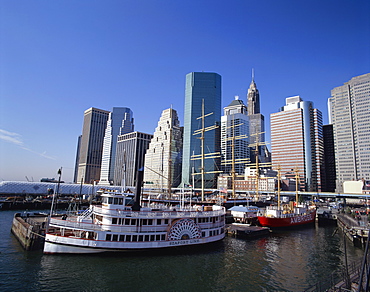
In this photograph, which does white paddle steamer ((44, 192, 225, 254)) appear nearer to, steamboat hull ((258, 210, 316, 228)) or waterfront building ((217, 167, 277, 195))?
steamboat hull ((258, 210, 316, 228))

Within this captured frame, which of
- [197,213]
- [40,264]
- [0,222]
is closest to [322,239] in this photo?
[197,213]

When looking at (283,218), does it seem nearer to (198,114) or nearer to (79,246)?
(79,246)

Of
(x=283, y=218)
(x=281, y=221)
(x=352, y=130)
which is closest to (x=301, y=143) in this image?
(x=352, y=130)

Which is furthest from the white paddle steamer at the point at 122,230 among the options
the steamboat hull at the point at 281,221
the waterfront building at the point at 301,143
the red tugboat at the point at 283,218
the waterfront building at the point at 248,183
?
the waterfront building at the point at 301,143

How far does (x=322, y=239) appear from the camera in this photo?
4462 centimetres

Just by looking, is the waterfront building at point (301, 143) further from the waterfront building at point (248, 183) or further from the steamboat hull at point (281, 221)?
the steamboat hull at point (281, 221)

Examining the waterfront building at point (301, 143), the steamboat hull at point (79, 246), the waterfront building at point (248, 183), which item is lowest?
the steamboat hull at point (79, 246)

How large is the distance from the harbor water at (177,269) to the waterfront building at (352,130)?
170 m

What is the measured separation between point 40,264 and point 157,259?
12.5 m

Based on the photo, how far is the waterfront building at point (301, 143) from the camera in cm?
17888

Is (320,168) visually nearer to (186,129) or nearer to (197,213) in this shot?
(186,129)

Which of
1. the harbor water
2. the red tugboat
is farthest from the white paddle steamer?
the red tugboat

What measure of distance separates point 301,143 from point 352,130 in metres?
41.4

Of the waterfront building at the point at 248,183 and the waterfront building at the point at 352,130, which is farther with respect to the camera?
the waterfront building at the point at 352,130
